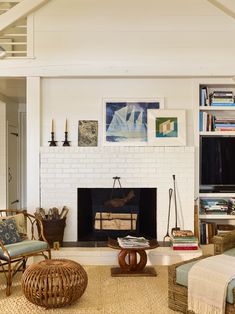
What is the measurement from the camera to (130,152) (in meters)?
4.94

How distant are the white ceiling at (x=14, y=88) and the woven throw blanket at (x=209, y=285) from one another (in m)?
3.34

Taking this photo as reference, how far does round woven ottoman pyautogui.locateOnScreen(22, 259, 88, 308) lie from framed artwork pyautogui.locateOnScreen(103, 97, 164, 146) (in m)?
2.07

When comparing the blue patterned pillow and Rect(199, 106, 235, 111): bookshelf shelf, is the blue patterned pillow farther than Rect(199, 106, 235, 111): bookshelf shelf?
No

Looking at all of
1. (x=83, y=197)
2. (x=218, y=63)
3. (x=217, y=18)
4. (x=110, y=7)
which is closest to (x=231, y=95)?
(x=218, y=63)

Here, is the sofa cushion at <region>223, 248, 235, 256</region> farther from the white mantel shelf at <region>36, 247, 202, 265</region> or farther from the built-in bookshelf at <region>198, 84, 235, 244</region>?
the built-in bookshelf at <region>198, 84, 235, 244</region>

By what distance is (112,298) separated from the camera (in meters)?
3.55

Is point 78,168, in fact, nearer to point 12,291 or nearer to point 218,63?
point 12,291

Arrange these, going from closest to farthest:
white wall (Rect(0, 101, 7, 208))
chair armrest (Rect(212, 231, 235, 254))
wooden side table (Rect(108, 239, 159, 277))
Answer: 1. chair armrest (Rect(212, 231, 235, 254))
2. wooden side table (Rect(108, 239, 159, 277))
3. white wall (Rect(0, 101, 7, 208))

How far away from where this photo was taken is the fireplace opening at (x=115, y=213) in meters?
4.97

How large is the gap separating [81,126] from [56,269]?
85.6 inches

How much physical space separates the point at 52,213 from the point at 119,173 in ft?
3.23

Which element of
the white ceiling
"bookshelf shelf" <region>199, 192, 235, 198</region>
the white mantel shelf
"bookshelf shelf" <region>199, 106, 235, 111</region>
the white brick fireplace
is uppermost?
the white ceiling

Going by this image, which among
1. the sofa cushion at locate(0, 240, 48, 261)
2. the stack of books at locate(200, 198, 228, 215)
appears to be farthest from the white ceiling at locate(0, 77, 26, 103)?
the stack of books at locate(200, 198, 228, 215)

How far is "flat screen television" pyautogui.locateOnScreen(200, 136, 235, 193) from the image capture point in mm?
5148
